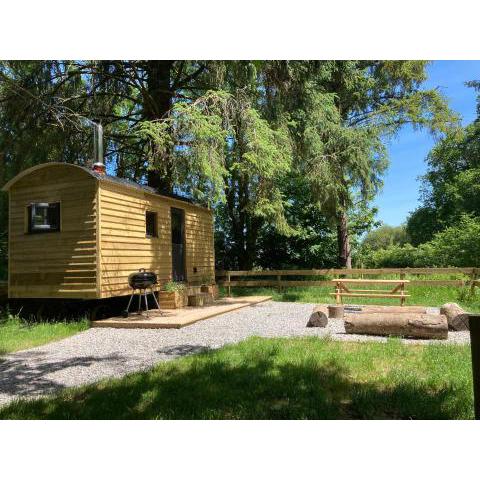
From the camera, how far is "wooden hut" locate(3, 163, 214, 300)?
8305 mm

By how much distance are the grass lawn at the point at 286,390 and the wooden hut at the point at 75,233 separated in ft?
13.6

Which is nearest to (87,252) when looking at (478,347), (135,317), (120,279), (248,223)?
(120,279)

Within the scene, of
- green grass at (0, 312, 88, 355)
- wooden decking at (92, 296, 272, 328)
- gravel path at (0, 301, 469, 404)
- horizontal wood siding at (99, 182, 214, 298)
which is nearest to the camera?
gravel path at (0, 301, 469, 404)

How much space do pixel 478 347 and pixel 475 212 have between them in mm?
25213

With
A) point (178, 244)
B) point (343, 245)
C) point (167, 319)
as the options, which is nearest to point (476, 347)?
point (167, 319)

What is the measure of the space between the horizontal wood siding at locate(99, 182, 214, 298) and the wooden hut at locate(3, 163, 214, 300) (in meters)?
0.02

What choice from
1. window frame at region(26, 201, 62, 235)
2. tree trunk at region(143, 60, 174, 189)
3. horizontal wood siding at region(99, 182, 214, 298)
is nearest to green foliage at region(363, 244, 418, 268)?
horizontal wood siding at region(99, 182, 214, 298)

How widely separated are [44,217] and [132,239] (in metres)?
1.89

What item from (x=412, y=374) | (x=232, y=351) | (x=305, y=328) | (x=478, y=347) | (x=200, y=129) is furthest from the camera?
(x=200, y=129)

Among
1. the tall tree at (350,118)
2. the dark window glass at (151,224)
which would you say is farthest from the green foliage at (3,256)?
the tall tree at (350,118)

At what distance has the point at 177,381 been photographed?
4.16 meters

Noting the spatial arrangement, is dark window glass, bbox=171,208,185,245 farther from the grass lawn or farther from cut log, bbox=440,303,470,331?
cut log, bbox=440,303,470,331

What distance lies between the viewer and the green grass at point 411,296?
10.6 m

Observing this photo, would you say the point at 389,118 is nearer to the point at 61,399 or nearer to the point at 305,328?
the point at 305,328
